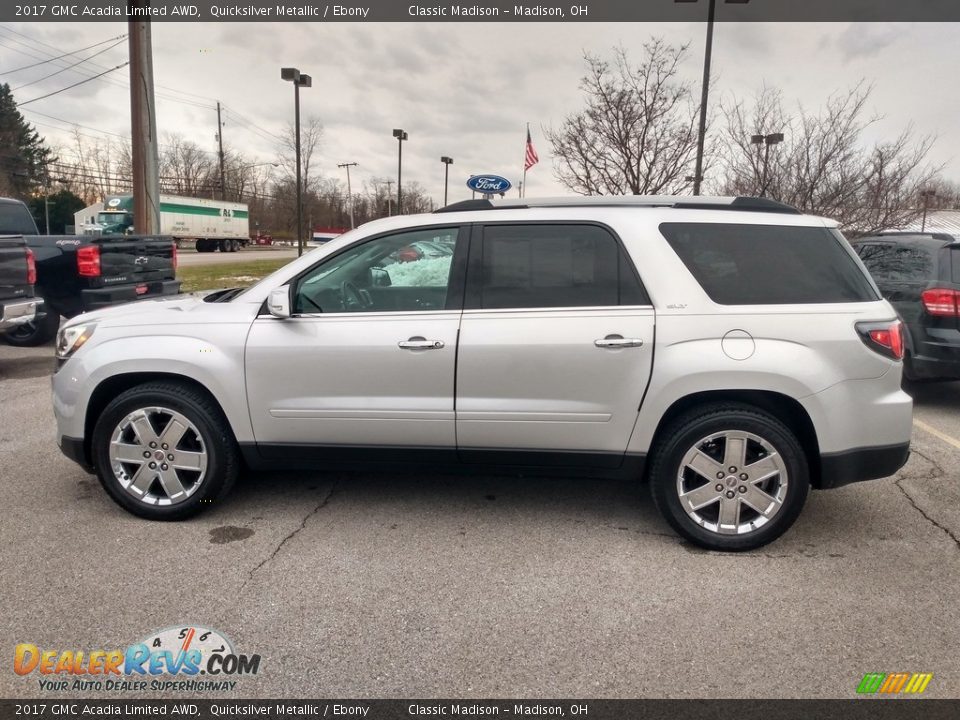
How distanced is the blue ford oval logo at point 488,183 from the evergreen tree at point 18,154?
2133 inches

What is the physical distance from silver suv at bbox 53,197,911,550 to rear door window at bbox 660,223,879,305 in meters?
0.01

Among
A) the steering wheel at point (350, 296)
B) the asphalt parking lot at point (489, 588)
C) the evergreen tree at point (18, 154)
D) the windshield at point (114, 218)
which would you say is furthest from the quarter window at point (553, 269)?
the evergreen tree at point (18, 154)

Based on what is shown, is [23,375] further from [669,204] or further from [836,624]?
[836,624]

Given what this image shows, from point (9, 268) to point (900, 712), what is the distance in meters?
8.70

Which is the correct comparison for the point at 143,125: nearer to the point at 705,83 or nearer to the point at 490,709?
the point at 705,83

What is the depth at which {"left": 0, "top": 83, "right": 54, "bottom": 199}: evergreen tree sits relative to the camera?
5653 centimetres

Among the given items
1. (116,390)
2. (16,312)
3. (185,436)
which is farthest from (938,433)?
(16,312)

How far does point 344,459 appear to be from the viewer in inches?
148

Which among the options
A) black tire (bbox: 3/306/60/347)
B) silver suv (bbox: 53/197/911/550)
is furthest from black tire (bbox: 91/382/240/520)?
black tire (bbox: 3/306/60/347)

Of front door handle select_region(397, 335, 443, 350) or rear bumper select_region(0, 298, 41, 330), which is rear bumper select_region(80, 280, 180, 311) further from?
front door handle select_region(397, 335, 443, 350)

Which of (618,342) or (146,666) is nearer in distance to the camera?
(146,666)

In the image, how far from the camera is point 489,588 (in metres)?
3.12

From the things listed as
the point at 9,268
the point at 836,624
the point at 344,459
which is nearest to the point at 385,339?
the point at 344,459

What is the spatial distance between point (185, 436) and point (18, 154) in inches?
2854
